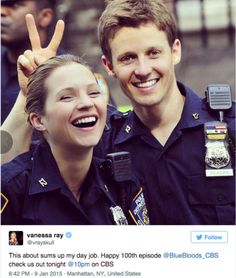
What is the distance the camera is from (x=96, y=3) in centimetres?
200

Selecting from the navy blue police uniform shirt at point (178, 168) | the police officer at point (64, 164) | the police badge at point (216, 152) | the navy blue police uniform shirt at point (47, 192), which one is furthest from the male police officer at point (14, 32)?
the police badge at point (216, 152)

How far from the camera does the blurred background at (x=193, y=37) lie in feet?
6.34

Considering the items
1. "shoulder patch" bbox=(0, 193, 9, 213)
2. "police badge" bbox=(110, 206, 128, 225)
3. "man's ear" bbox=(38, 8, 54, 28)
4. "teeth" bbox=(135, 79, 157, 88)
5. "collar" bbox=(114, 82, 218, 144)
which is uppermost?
"man's ear" bbox=(38, 8, 54, 28)

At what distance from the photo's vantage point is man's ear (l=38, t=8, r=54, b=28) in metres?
2.00

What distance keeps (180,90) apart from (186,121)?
0.11 metres

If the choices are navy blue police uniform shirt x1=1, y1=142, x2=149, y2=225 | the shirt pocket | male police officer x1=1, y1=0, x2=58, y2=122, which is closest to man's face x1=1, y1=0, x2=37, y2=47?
male police officer x1=1, y1=0, x2=58, y2=122

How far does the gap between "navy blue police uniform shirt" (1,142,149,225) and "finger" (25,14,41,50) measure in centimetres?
34

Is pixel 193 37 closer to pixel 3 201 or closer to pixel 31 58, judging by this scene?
pixel 31 58

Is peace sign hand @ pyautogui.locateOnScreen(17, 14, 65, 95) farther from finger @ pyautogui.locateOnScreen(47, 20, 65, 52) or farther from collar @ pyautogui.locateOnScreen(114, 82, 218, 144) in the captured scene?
collar @ pyautogui.locateOnScreen(114, 82, 218, 144)

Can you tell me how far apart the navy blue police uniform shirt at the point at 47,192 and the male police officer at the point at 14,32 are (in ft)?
0.71
